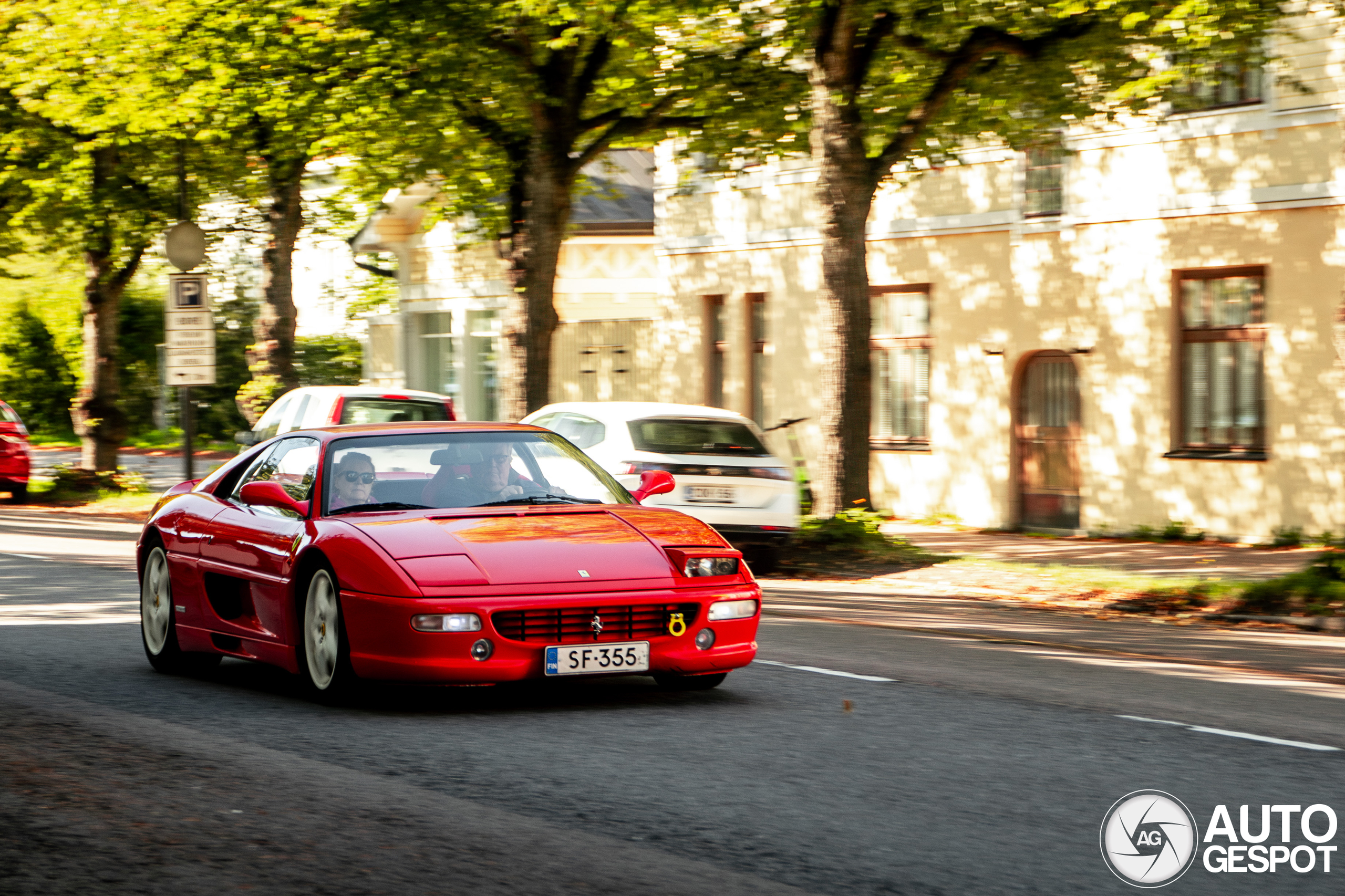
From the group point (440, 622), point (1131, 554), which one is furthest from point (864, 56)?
point (440, 622)

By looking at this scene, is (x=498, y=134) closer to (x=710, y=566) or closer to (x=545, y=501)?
(x=545, y=501)

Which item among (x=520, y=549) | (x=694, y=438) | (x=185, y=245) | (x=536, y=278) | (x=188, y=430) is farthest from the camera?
(x=188, y=430)

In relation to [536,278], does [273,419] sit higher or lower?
lower

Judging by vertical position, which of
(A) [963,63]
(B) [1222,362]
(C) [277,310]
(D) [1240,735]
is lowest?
(D) [1240,735]

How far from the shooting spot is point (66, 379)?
51.7 meters

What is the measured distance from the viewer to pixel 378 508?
8.85 m

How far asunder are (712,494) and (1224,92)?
9008 millimetres

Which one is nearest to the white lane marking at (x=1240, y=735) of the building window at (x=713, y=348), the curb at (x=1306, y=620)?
the curb at (x=1306, y=620)

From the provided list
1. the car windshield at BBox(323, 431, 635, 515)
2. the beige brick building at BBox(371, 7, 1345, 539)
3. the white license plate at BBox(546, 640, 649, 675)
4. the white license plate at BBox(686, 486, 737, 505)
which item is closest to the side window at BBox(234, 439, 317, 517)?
the car windshield at BBox(323, 431, 635, 515)

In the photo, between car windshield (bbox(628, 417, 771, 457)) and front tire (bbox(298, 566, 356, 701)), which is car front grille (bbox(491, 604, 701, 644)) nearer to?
front tire (bbox(298, 566, 356, 701))

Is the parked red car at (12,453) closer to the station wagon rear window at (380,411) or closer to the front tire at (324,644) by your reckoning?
the station wagon rear window at (380,411)

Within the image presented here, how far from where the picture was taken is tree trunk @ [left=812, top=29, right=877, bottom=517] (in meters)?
18.7

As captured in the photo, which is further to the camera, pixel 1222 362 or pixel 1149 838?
pixel 1222 362

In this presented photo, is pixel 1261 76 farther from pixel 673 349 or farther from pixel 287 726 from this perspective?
pixel 287 726
